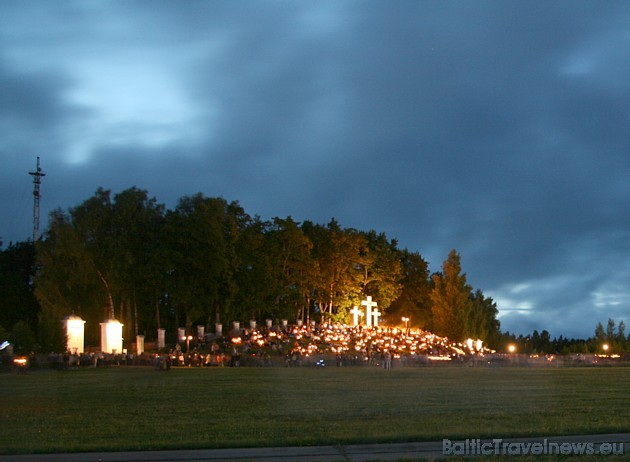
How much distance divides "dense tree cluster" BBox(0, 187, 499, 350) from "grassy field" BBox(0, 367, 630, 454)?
→ 101 feet

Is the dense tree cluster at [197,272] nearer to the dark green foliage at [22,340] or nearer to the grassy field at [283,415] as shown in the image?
the dark green foliage at [22,340]

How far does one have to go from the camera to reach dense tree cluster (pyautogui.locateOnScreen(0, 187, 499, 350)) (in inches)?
2606

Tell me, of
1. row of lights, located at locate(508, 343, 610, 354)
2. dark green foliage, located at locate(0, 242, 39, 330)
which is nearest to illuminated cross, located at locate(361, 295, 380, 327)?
row of lights, located at locate(508, 343, 610, 354)

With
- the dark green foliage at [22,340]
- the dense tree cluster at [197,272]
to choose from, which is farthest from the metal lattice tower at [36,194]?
the dark green foliage at [22,340]

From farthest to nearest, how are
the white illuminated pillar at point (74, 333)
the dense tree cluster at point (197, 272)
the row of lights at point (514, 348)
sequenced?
the row of lights at point (514, 348), the dense tree cluster at point (197, 272), the white illuminated pillar at point (74, 333)

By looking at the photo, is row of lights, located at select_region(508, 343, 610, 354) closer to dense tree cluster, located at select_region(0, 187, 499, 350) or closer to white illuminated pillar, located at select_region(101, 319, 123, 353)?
dense tree cluster, located at select_region(0, 187, 499, 350)

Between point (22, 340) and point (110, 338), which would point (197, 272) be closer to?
point (110, 338)

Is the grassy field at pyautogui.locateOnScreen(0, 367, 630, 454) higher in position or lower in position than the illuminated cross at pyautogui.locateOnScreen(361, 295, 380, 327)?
lower

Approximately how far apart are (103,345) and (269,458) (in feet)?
159

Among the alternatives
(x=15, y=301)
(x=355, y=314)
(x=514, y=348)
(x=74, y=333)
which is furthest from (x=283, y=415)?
(x=514, y=348)

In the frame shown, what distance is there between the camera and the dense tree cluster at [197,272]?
66.2m

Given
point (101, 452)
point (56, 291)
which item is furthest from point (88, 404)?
point (56, 291)

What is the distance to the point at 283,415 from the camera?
18812 mm

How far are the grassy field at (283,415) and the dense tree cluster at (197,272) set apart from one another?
3090 cm
